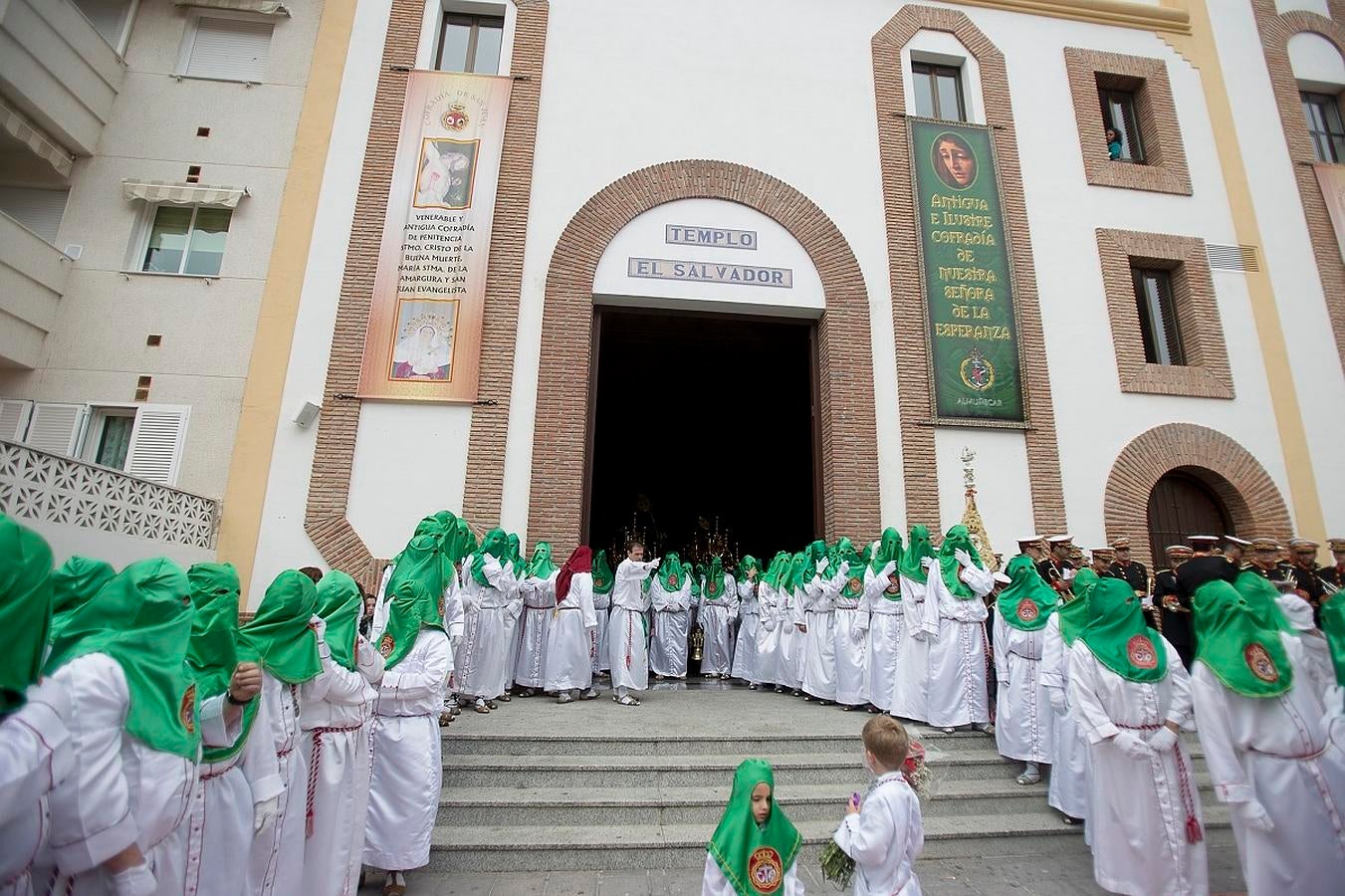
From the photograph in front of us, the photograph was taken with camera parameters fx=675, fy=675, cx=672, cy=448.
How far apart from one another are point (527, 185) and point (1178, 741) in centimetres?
1006

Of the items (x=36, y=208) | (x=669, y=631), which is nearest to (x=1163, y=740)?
(x=669, y=631)

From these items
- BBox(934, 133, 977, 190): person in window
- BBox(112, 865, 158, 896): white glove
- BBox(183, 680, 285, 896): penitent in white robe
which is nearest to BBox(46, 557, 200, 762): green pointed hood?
BBox(112, 865, 158, 896): white glove

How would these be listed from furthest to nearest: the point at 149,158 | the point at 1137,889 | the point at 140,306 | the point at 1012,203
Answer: the point at 1012,203 < the point at 149,158 < the point at 140,306 < the point at 1137,889

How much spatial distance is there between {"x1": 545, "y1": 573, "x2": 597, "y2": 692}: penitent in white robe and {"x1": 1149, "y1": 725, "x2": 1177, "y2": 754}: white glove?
17.1ft

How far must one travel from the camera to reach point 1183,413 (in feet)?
34.7

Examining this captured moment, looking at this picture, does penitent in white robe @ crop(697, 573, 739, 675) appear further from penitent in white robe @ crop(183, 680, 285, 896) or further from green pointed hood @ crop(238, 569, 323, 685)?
penitent in white robe @ crop(183, 680, 285, 896)

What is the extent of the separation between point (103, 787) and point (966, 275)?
1155cm

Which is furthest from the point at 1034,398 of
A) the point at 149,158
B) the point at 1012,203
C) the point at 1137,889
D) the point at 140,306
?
the point at 149,158

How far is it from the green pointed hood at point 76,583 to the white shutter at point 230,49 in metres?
11.0

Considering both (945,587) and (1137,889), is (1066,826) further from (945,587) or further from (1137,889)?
(945,587)

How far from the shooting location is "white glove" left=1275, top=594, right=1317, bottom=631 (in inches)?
154

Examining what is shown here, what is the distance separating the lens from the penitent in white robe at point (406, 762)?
3.91 m

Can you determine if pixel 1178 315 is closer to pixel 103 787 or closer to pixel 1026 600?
pixel 1026 600

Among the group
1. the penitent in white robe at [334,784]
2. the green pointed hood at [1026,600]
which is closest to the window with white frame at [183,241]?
the penitent in white robe at [334,784]
